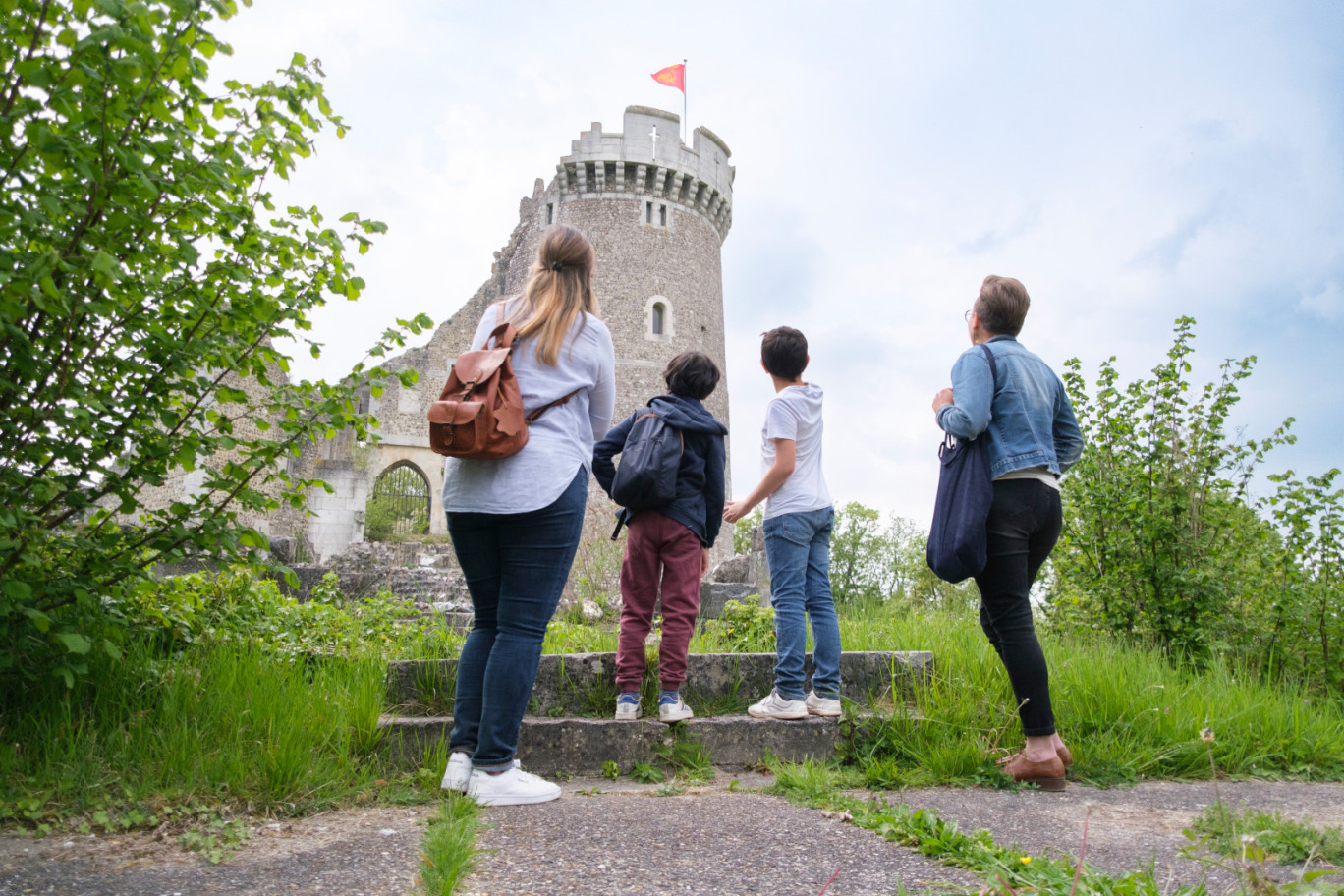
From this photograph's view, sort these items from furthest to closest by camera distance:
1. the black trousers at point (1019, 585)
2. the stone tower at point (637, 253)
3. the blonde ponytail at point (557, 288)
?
the stone tower at point (637, 253) → the black trousers at point (1019, 585) → the blonde ponytail at point (557, 288)

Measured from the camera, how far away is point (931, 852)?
7.61 feet

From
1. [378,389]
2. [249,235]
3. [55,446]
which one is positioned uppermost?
[249,235]

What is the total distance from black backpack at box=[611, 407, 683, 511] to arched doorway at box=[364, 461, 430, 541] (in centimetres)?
2223

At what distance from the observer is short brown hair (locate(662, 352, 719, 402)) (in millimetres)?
3760

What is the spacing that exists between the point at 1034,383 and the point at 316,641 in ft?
11.0

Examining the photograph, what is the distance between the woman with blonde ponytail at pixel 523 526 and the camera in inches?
111

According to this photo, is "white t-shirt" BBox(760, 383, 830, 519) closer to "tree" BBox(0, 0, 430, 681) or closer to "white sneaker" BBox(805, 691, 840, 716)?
"white sneaker" BBox(805, 691, 840, 716)

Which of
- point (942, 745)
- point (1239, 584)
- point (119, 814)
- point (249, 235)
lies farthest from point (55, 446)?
point (1239, 584)

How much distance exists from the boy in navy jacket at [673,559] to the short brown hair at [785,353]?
1.56 feet

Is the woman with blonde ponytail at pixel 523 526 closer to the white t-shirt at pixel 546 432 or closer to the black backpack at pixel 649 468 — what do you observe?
the white t-shirt at pixel 546 432

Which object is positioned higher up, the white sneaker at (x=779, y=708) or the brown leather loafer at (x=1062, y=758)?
the white sneaker at (x=779, y=708)

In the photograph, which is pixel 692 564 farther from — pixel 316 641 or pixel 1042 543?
pixel 316 641

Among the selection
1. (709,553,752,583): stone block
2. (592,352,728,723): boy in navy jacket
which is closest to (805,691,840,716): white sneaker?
(592,352,728,723): boy in navy jacket

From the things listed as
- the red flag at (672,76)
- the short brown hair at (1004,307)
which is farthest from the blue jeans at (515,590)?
the red flag at (672,76)
